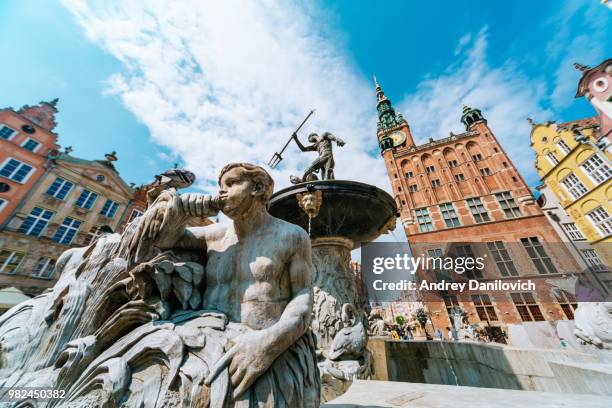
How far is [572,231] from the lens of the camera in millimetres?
22062

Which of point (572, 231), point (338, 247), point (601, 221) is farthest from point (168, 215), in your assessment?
point (572, 231)

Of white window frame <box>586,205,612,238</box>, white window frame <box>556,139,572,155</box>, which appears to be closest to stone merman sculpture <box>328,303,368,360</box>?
white window frame <box>586,205,612,238</box>

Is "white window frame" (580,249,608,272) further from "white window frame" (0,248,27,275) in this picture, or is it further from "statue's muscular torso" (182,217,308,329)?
"white window frame" (0,248,27,275)

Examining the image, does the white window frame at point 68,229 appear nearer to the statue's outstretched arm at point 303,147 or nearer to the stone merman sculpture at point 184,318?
the statue's outstretched arm at point 303,147

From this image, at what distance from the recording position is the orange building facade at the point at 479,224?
1711 centimetres

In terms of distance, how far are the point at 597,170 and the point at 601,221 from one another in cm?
414

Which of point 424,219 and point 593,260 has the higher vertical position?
point 424,219

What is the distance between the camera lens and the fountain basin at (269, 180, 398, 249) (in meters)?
3.88

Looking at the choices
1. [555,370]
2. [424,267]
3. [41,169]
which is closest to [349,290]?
[555,370]

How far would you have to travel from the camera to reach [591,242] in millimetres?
19016

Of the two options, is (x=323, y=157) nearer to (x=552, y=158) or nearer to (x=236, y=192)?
(x=236, y=192)

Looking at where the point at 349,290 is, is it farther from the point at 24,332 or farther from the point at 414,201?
the point at 414,201

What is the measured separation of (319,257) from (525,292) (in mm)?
21035

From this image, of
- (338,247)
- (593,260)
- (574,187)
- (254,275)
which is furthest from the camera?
(574,187)
